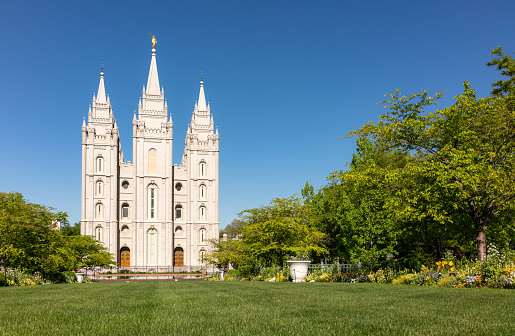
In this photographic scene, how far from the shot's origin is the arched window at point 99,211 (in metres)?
64.0

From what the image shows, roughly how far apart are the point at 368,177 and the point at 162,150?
5411 cm

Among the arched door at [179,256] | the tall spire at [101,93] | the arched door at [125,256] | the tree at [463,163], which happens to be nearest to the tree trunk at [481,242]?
the tree at [463,163]

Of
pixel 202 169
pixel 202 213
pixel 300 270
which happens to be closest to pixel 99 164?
pixel 202 169

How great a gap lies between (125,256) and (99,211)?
798 cm

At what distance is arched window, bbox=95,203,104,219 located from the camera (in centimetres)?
6400

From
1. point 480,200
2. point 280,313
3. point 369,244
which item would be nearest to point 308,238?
point 369,244

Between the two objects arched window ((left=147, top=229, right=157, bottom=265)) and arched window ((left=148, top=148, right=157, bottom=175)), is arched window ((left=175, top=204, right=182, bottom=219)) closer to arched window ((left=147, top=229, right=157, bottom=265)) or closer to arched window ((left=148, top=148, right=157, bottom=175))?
arched window ((left=147, top=229, right=157, bottom=265))

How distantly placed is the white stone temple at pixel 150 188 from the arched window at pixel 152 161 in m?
0.16

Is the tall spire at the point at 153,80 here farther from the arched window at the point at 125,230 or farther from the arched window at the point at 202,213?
the arched window at the point at 125,230

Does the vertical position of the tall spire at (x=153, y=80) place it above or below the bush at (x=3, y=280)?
above

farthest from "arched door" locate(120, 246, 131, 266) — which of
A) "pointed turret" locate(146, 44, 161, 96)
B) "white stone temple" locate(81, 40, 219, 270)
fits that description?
"pointed turret" locate(146, 44, 161, 96)

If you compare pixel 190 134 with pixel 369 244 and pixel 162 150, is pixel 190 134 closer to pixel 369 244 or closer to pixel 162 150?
pixel 162 150

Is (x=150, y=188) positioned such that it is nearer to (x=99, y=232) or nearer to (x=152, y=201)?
(x=152, y=201)

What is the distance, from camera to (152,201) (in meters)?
66.9
